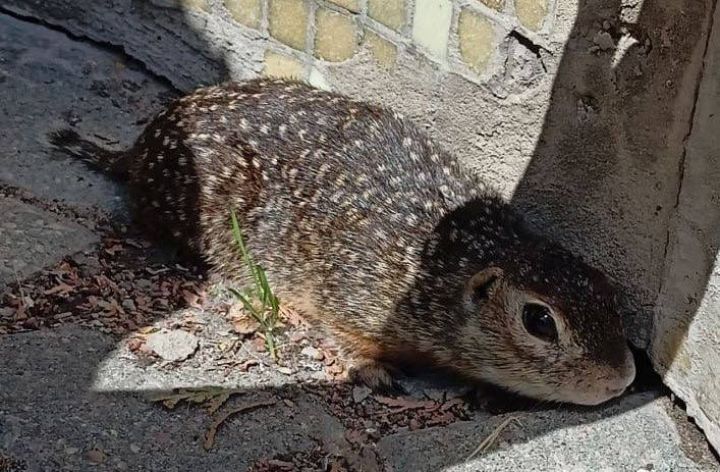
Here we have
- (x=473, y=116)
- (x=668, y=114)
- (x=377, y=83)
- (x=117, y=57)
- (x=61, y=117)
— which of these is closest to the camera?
(x=668, y=114)

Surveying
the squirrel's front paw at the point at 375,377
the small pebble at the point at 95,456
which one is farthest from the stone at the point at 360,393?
the small pebble at the point at 95,456

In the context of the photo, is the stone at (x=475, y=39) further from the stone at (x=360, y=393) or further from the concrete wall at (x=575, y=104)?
the stone at (x=360, y=393)

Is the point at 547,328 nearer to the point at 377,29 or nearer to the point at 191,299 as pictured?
the point at 191,299

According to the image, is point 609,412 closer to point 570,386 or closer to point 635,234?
point 570,386

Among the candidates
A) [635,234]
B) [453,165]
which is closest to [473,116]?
[453,165]

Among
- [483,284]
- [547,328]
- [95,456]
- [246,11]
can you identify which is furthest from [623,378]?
[246,11]

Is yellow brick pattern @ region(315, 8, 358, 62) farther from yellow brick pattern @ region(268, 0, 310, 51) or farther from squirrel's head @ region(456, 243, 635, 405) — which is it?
squirrel's head @ region(456, 243, 635, 405)

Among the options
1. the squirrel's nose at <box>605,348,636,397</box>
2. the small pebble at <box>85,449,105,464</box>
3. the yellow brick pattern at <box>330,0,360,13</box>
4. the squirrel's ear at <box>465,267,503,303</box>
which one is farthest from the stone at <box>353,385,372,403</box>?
the yellow brick pattern at <box>330,0,360,13</box>
